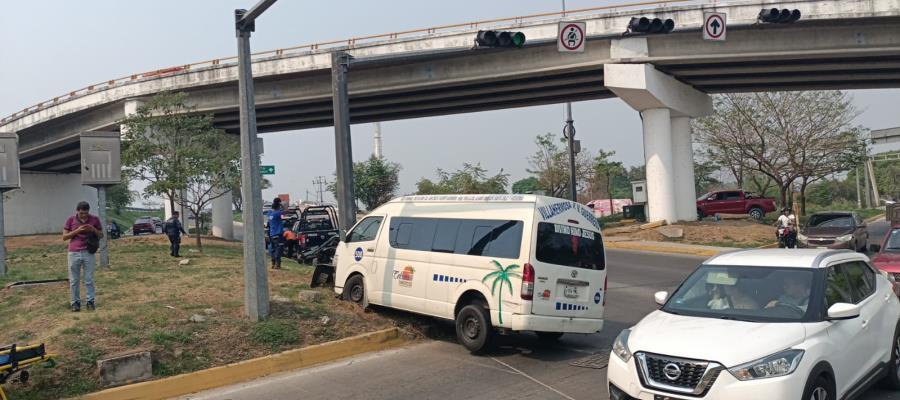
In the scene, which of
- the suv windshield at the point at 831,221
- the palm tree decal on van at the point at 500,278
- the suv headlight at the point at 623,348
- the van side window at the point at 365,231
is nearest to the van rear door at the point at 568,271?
the palm tree decal on van at the point at 500,278

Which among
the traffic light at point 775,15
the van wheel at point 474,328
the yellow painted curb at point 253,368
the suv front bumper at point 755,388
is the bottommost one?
the yellow painted curb at point 253,368

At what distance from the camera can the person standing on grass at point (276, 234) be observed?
15.0 meters

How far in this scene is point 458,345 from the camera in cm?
1017

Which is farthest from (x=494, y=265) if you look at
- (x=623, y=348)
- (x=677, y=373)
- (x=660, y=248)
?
(x=660, y=248)

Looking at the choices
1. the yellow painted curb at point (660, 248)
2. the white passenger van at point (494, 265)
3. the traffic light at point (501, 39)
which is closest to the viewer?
the white passenger van at point (494, 265)

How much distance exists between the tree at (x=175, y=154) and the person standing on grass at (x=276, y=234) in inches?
289

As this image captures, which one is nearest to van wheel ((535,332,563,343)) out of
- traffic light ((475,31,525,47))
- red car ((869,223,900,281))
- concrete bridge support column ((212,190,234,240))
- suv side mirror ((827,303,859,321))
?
suv side mirror ((827,303,859,321))

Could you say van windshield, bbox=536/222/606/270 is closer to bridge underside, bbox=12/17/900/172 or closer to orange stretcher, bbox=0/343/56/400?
orange stretcher, bbox=0/343/56/400

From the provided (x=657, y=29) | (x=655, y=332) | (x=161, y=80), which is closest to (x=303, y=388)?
(x=655, y=332)

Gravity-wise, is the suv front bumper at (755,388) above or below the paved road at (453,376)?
above

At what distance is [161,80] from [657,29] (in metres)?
26.9

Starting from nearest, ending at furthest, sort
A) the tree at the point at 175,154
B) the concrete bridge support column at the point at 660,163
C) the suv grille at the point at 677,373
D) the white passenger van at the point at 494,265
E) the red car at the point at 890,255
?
the suv grille at the point at 677,373 → the white passenger van at the point at 494,265 → the red car at the point at 890,255 → the tree at the point at 175,154 → the concrete bridge support column at the point at 660,163

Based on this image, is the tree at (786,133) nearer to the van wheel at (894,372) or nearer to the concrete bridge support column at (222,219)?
the concrete bridge support column at (222,219)

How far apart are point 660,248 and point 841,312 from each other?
20856 mm
